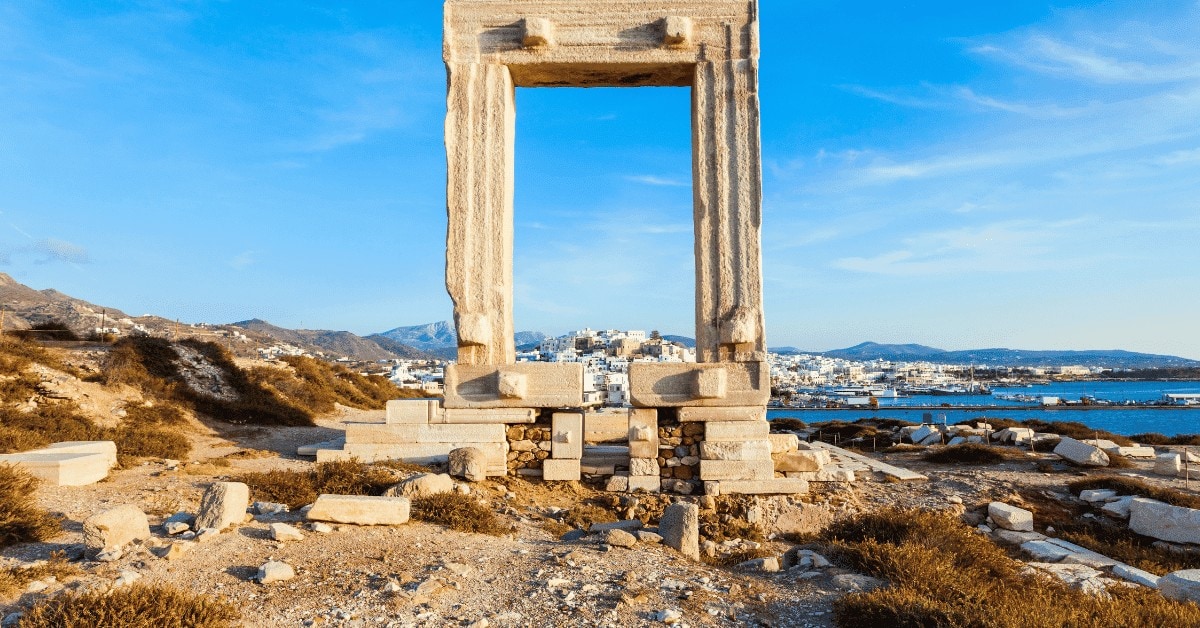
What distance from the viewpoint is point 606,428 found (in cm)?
1159

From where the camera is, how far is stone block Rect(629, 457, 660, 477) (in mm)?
8789

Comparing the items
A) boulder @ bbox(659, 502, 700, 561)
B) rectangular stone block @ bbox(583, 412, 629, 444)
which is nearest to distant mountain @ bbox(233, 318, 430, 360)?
rectangular stone block @ bbox(583, 412, 629, 444)

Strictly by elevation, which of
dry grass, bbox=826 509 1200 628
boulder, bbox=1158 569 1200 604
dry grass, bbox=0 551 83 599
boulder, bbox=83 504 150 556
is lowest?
boulder, bbox=1158 569 1200 604

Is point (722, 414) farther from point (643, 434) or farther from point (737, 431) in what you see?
point (643, 434)

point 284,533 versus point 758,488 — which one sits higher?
point 284,533

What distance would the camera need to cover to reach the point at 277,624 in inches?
154

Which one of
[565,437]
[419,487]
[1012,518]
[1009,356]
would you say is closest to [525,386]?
[565,437]

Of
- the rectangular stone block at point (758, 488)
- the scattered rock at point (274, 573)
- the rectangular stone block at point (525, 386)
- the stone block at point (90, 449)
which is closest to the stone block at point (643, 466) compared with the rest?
the rectangular stone block at point (758, 488)

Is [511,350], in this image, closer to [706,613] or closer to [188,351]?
[706,613]

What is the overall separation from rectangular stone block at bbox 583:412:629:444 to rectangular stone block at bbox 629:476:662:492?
268cm

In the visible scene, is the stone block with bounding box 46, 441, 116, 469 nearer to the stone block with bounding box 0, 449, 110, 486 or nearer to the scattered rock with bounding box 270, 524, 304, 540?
the stone block with bounding box 0, 449, 110, 486

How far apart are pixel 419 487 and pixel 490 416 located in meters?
2.25

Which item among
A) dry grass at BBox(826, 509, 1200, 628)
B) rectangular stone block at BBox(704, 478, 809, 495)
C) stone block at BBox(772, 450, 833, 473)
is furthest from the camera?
stone block at BBox(772, 450, 833, 473)

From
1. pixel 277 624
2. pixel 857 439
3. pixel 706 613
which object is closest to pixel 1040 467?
pixel 857 439
